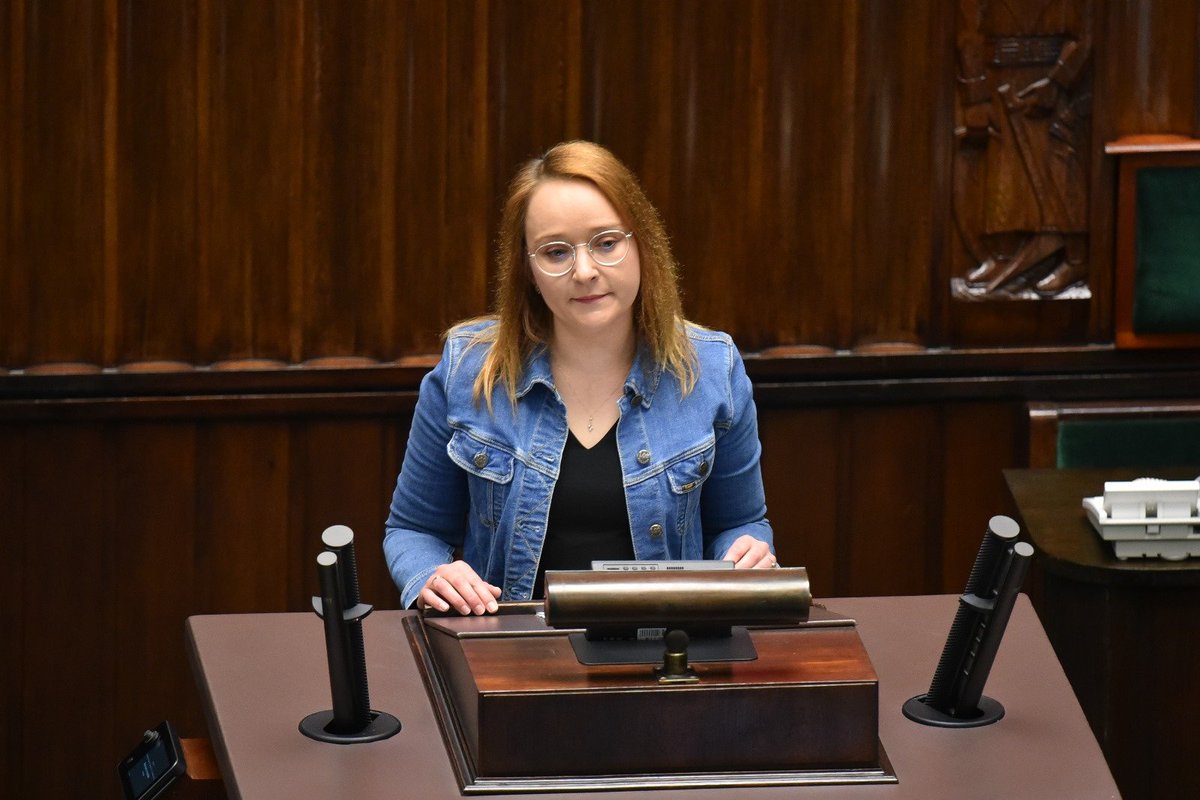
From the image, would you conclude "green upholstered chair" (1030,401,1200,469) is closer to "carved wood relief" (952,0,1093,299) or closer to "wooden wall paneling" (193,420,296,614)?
"carved wood relief" (952,0,1093,299)

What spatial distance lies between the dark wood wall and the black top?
4.58 feet

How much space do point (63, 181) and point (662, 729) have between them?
2.47m

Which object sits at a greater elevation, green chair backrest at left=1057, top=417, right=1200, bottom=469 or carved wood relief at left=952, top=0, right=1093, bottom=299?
carved wood relief at left=952, top=0, right=1093, bottom=299

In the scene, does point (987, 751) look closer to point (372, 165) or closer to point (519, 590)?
point (519, 590)

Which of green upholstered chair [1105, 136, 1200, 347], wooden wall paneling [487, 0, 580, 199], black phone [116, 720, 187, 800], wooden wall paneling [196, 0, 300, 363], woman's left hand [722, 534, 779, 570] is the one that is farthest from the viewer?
green upholstered chair [1105, 136, 1200, 347]

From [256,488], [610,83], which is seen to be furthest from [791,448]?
[256,488]

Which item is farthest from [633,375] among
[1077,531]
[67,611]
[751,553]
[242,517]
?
[67,611]

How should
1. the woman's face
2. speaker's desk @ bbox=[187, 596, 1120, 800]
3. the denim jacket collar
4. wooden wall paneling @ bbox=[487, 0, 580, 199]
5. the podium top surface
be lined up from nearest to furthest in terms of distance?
1. speaker's desk @ bbox=[187, 596, 1120, 800]
2. the woman's face
3. the denim jacket collar
4. the podium top surface
5. wooden wall paneling @ bbox=[487, 0, 580, 199]

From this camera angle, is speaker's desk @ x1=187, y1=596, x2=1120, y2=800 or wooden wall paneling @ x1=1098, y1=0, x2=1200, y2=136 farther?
wooden wall paneling @ x1=1098, y1=0, x2=1200, y2=136

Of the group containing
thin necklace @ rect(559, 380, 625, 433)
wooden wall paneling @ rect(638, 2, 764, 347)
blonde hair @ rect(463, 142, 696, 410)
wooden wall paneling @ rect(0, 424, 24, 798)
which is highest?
wooden wall paneling @ rect(638, 2, 764, 347)

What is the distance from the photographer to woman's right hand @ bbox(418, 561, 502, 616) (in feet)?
7.91

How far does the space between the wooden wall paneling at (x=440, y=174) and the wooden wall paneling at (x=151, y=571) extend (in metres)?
0.58

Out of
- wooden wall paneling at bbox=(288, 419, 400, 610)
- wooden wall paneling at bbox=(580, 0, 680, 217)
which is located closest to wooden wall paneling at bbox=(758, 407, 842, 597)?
wooden wall paneling at bbox=(580, 0, 680, 217)

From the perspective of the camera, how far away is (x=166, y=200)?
403 cm
